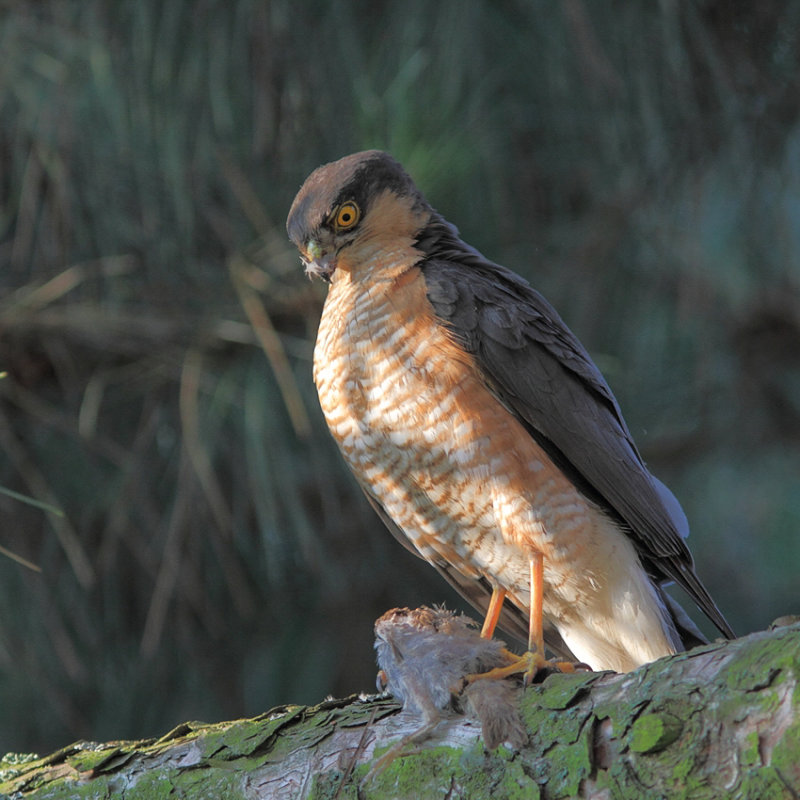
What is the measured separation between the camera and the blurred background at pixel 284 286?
11.1 ft

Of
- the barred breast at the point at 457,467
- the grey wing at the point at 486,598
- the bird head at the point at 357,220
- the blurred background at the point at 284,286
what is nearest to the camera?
the barred breast at the point at 457,467

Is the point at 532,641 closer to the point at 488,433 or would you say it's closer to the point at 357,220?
the point at 488,433

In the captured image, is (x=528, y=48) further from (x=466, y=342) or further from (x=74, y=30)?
(x=466, y=342)

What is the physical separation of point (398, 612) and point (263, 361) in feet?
5.36

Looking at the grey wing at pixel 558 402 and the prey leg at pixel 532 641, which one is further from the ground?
the grey wing at pixel 558 402

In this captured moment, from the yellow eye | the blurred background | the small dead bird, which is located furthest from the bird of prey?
the blurred background

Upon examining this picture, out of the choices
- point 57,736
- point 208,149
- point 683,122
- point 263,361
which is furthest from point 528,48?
point 57,736

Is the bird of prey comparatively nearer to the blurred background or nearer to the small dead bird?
the small dead bird

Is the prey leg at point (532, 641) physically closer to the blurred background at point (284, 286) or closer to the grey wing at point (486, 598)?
the grey wing at point (486, 598)

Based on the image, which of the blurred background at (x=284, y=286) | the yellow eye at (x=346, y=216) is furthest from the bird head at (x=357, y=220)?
the blurred background at (x=284, y=286)

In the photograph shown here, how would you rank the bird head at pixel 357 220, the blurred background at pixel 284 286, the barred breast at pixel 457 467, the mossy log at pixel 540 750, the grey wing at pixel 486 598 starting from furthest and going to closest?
the blurred background at pixel 284 286, the grey wing at pixel 486 598, the bird head at pixel 357 220, the barred breast at pixel 457 467, the mossy log at pixel 540 750

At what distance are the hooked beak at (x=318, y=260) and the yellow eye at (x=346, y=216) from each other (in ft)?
0.21

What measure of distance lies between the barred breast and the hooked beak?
7 centimetres

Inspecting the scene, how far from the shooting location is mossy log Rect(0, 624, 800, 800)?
121 cm
